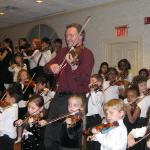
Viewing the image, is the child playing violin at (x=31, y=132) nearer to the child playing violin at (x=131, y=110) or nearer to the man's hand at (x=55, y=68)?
the man's hand at (x=55, y=68)

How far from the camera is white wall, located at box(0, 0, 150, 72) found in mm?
6734

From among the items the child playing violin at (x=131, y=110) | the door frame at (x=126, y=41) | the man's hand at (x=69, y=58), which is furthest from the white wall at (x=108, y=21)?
the man's hand at (x=69, y=58)

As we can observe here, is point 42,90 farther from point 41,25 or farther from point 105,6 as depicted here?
point 41,25

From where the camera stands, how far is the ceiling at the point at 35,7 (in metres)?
7.31

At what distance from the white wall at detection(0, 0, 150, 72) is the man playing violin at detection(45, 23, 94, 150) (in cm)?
387

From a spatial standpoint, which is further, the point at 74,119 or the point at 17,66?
the point at 17,66

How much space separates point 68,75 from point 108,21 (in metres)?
4.63

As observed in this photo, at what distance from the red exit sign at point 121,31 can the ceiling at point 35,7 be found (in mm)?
630

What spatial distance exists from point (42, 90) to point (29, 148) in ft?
6.18

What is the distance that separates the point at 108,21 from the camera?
7.46 meters

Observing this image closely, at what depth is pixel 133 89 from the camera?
13.4 ft

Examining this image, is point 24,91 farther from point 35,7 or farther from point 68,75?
point 35,7

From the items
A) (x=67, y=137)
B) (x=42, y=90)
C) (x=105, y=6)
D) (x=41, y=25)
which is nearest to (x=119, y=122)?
(x=67, y=137)

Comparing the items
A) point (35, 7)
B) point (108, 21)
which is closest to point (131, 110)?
point (108, 21)
